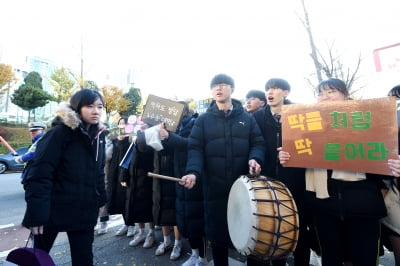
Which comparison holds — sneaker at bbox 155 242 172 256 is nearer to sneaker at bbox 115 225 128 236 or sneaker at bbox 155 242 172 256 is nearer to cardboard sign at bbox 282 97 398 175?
sneaker at bbox 115 225 128 236

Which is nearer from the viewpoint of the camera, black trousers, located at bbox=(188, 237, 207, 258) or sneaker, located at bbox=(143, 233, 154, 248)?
black trousers, located at bbox=(188, 237, 207, 258)

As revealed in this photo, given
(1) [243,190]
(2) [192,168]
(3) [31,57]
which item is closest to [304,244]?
(1) [243,190]

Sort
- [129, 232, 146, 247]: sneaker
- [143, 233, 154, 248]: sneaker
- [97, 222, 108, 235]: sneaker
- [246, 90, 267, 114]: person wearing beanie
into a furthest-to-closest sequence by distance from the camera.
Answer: [97, 222, 108, 235]: sneaker < [129, 232, 146, 247]: sneaker < [143, 233, 154, 248]: sneaker < [246, 90, 267, 114]: person wearing beanie

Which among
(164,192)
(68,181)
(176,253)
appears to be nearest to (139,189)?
(164,192)

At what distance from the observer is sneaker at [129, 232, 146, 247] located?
409cm

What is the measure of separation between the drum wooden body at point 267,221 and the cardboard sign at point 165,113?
1.44m

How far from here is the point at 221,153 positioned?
2617mm

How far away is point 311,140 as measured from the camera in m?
2.25

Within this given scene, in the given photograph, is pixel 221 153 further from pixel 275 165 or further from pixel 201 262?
pixel 201 262

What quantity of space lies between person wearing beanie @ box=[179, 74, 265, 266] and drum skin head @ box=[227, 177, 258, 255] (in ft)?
Answer: 0.64

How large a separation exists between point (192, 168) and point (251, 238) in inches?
33.3

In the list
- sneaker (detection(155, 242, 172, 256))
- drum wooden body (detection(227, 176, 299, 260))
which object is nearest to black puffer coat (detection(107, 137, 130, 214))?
sneaker (detection(155, 242, 172, 256))

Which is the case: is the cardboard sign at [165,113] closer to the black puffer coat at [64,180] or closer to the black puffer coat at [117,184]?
the black puffer coat at [64,180]

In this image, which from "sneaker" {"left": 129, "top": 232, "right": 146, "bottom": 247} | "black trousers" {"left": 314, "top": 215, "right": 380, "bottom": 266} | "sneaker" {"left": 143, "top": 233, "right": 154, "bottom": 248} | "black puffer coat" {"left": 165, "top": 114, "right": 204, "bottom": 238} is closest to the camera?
"black trousers" {"left": 314, "top": 215, "right": 380, "bottom": 266}
